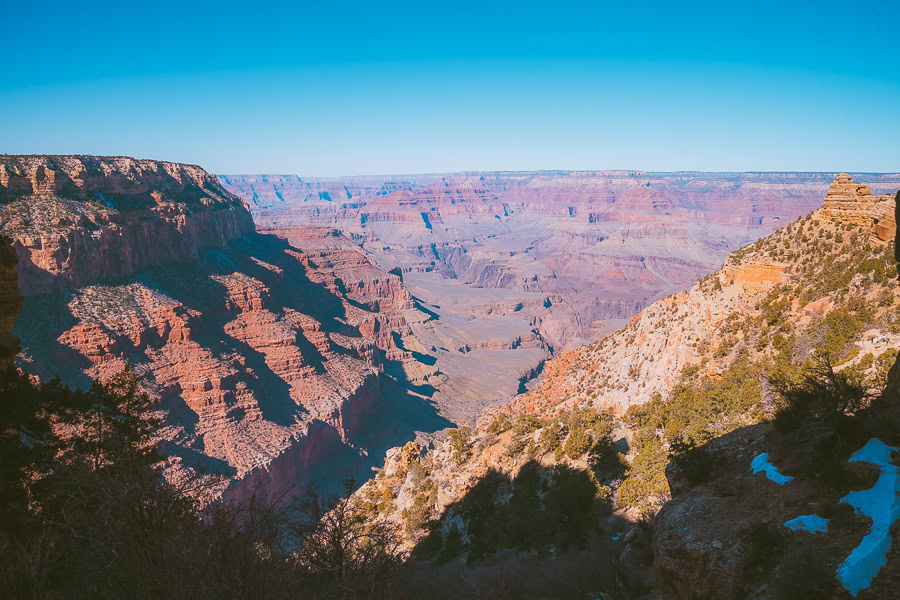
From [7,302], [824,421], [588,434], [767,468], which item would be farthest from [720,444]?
[7,302]

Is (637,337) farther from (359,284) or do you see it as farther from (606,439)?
(359,284)

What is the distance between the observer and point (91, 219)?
169 feet

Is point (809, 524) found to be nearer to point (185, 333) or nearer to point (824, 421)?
point (824, 421)

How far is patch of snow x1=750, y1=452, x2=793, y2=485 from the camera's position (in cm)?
883

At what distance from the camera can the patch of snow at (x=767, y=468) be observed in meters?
8.83

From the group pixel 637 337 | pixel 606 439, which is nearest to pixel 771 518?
pixel 606 439

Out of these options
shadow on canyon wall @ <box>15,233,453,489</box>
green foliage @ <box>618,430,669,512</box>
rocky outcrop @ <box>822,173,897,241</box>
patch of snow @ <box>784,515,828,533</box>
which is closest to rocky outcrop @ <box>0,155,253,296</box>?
shadow on canyon wall @ <box>15,233,453,489</box>

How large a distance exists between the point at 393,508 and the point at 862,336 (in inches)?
812

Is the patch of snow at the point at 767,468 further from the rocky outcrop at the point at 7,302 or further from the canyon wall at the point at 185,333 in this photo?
the canyon wall at the point at 185,333

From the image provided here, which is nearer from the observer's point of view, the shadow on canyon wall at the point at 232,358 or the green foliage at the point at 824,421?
the green foliage at the point at 824,421

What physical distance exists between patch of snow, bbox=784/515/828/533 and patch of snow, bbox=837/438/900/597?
1.54 feet

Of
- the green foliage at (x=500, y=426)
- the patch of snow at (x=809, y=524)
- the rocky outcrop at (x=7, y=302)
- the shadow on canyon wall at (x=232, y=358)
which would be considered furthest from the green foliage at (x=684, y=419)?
Answer: the shadow on canyon wall at (x=232, y=358)

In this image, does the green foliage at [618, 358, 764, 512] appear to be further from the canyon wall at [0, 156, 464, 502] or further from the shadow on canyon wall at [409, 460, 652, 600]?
the canyon wall at [0, 156, 464, 502]

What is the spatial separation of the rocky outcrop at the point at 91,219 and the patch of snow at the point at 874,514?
48473 mm
